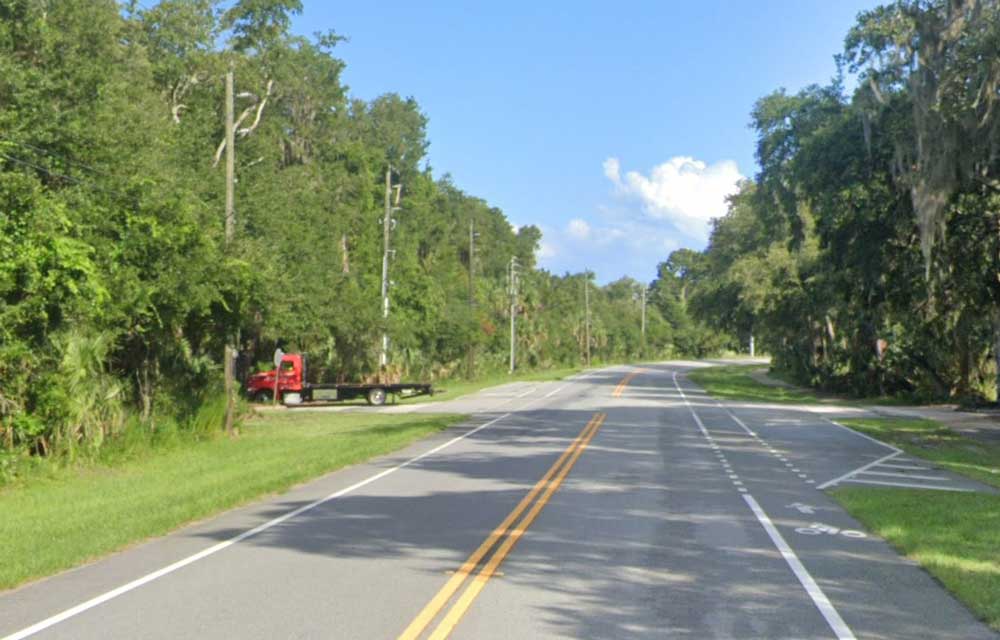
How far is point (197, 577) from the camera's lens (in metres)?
9.52

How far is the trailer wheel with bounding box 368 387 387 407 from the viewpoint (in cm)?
4359

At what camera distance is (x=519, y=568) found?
9.76 metres

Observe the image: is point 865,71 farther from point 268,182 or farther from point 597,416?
point 268,182

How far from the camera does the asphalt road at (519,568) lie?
25.3ft

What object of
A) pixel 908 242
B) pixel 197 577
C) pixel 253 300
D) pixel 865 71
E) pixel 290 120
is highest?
pixel 290 120

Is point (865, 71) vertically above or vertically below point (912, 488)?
above

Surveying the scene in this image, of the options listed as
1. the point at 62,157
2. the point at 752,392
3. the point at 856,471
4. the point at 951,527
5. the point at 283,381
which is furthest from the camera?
the point at 752,392

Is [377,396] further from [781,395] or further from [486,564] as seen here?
[486,564]

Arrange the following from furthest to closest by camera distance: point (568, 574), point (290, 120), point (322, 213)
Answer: point (290, 120)
point (322, 213)
point (568, 574)

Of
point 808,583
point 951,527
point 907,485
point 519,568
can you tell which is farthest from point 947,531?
point 519,568

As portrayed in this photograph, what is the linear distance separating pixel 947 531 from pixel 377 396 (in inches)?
1319

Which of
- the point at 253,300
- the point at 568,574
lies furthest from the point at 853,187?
the point at 568,574

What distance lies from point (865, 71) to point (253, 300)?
18555mm

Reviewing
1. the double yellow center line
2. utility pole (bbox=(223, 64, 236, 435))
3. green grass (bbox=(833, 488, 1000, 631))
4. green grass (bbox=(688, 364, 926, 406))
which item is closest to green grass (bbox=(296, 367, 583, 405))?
green grass (bbox=(688, 364, 926, 406))
